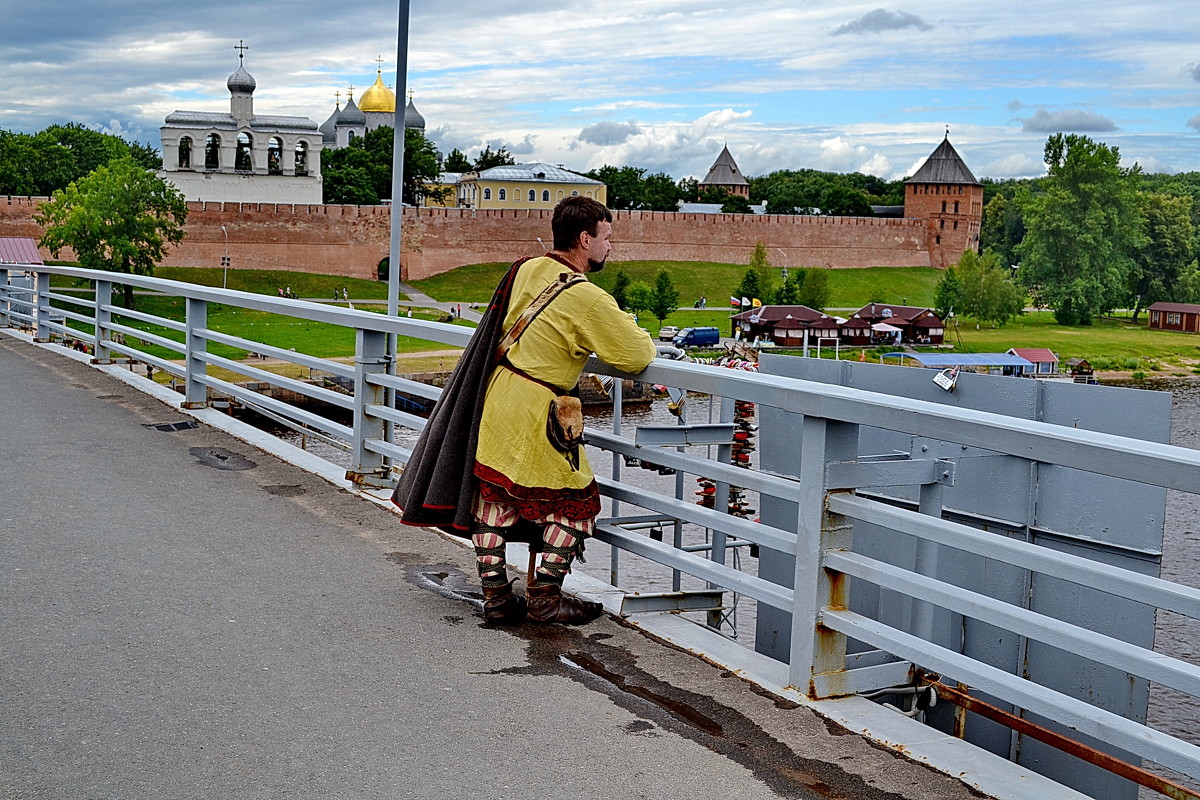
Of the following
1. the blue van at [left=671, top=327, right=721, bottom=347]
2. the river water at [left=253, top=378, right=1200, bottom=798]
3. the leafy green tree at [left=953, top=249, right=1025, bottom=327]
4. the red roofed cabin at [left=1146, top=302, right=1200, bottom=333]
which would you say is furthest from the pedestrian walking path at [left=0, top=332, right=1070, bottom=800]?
the red roofed cabin at [left=1146, top=302, right=1200, bottom=333]

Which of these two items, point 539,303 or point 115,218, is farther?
point 115,218

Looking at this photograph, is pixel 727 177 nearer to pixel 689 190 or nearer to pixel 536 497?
pixel 689 190

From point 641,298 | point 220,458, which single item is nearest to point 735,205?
point 641,298

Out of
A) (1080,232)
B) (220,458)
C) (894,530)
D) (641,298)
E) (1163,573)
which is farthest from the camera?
(1080,232)

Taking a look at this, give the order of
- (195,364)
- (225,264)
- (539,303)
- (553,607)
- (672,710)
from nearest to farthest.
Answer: (672,710) → (539,303) → (553,607) → (195,364) → (225,264)

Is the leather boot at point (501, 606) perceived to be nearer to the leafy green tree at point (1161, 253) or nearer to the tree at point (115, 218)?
the tree at point (115, 218)

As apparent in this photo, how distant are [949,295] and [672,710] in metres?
83.0

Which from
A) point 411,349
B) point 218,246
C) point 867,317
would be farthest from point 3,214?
point 867,317

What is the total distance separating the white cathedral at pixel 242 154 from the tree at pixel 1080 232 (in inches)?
1656

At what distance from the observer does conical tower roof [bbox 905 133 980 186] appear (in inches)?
4181

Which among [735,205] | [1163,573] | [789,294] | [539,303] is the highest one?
[735,205]

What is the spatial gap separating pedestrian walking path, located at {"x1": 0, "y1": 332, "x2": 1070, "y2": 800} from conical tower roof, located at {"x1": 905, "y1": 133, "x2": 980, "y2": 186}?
346 ft

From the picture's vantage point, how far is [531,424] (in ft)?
14.7

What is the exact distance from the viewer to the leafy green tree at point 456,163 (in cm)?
12762
